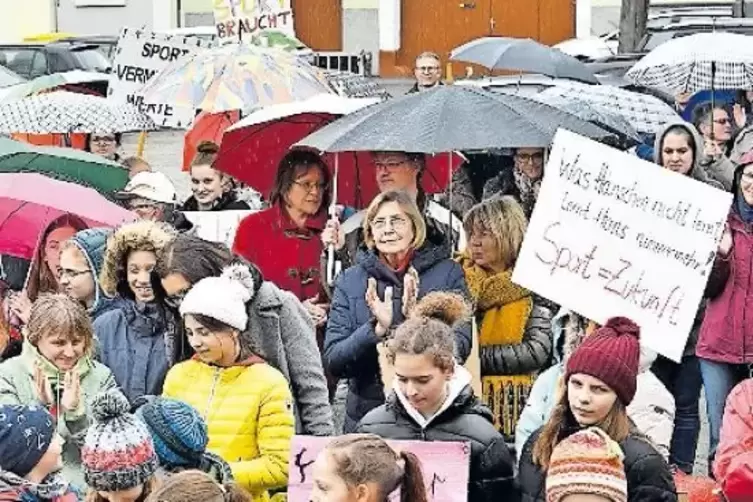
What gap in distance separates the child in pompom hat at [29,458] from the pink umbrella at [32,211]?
2.95 meters

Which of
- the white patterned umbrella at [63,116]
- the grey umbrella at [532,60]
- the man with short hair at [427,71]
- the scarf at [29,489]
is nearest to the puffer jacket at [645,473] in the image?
the scarf at [29,489]

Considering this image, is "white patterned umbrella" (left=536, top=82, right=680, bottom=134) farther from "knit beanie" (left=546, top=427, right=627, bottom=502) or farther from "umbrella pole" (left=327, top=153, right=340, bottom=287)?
"knit beanie" (left=546, top=427, right=627, bottom=502)

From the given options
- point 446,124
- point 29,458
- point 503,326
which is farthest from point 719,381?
point 29,458

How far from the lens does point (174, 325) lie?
652 cm

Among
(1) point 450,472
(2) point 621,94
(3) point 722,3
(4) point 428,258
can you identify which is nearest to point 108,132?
(2) point 621,94

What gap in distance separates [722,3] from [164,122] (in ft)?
35.7

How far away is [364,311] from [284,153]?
7.28 ft

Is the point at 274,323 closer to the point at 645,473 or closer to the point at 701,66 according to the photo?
the point at 645,473

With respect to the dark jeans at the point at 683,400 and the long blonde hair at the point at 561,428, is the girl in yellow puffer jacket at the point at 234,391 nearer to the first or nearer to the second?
the long blonde hair at the point at 561,428

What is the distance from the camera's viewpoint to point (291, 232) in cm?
830

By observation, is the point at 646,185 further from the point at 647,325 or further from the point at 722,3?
the point at 722,3

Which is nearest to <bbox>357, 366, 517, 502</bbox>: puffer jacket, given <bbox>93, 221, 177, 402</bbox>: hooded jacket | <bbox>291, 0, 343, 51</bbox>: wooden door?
<bbox>93, 221, 177, 402</bbox>: hooded jacket

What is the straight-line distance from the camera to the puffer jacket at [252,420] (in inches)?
232

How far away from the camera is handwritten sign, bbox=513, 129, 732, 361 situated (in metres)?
6.88
